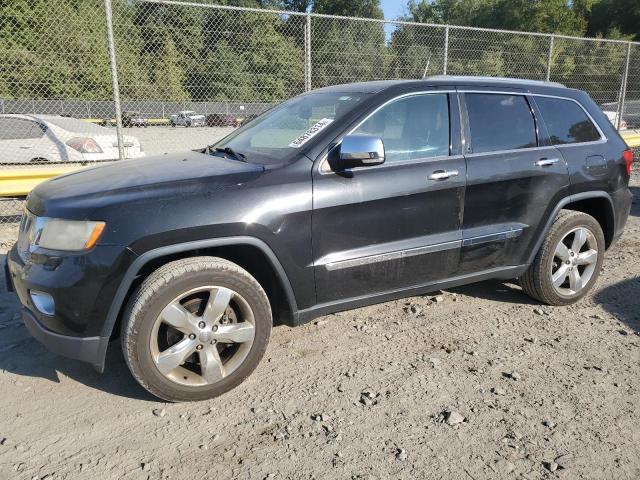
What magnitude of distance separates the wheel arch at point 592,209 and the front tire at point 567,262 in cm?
7

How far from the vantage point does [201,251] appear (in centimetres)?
293

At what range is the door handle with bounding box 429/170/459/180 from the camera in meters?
3.36

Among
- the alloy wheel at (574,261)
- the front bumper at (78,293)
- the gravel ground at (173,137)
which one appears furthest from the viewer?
the gravel ground at (173,137)

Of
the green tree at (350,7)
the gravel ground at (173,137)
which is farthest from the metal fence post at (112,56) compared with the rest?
the green tree at (350,7)

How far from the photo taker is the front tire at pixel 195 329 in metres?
2.64

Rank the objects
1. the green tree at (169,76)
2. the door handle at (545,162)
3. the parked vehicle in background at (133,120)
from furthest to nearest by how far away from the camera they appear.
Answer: the green tree at (169,76), the parked vehicle in background at (133,120), the door handle at (545,162)

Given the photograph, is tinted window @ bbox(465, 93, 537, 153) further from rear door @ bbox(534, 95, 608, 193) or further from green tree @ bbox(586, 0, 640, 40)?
green tree @ bbox(586, 0, 640, 40)

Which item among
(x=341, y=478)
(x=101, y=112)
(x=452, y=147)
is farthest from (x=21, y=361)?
(x=101, y=112)

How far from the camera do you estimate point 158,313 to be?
2.65m

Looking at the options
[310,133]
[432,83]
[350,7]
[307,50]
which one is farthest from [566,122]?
[350,7]

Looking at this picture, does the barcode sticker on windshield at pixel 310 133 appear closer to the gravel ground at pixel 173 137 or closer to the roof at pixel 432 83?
the roof at pixel 432 83

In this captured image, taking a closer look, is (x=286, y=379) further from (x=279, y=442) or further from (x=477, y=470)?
(x=477, y=470)

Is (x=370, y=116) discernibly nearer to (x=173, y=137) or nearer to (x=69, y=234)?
(x=69, y=234)

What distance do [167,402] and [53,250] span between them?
102cm
